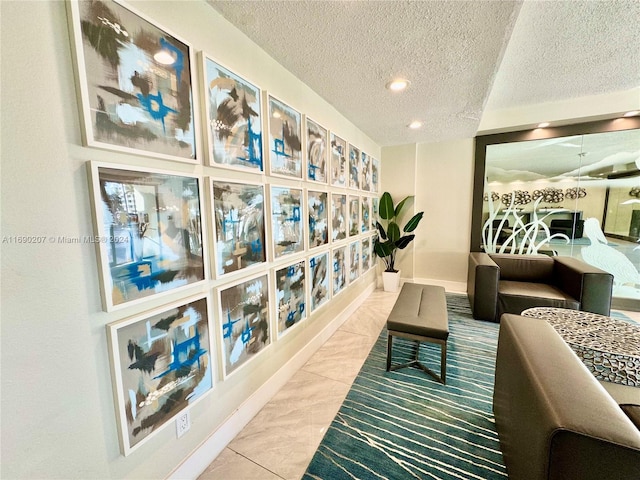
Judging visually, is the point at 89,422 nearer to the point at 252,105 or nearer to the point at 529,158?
the point at 252,105

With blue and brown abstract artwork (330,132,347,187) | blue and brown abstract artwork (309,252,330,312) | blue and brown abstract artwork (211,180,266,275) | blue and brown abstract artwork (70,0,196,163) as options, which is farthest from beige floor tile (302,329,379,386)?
blue and brown abstract artwork (70,0,196,163)

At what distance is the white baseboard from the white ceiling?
231 centimetres

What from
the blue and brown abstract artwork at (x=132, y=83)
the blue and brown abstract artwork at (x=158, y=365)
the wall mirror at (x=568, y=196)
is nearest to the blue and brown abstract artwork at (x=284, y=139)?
the blue and brown abstract artwork at (x=132, y=83)

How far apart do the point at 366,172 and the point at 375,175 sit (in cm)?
56

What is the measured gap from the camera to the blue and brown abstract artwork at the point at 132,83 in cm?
91

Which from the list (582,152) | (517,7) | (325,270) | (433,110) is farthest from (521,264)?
(517,7)

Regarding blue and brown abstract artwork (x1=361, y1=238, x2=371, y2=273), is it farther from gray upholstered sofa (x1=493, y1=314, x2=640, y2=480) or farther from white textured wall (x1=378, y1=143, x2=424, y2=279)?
gray upholstered sofa (x1=493, y1=314, x2=640, y2=480)

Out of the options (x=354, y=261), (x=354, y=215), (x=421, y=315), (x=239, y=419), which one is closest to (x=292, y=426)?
(x=239, y=419)

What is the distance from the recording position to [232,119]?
4.83ft

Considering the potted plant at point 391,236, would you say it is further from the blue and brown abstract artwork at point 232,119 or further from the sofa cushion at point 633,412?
the sofa cushion at point 633,412

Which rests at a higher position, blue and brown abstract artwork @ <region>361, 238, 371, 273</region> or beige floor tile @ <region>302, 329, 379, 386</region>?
blue and brown abstract artwork @ <region>361, 238, 371, 273</region>

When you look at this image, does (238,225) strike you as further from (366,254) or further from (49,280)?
(366,254)

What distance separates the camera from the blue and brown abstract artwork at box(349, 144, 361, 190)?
3244 millimetres

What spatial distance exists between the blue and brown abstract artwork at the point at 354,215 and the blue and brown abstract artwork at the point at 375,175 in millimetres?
797
